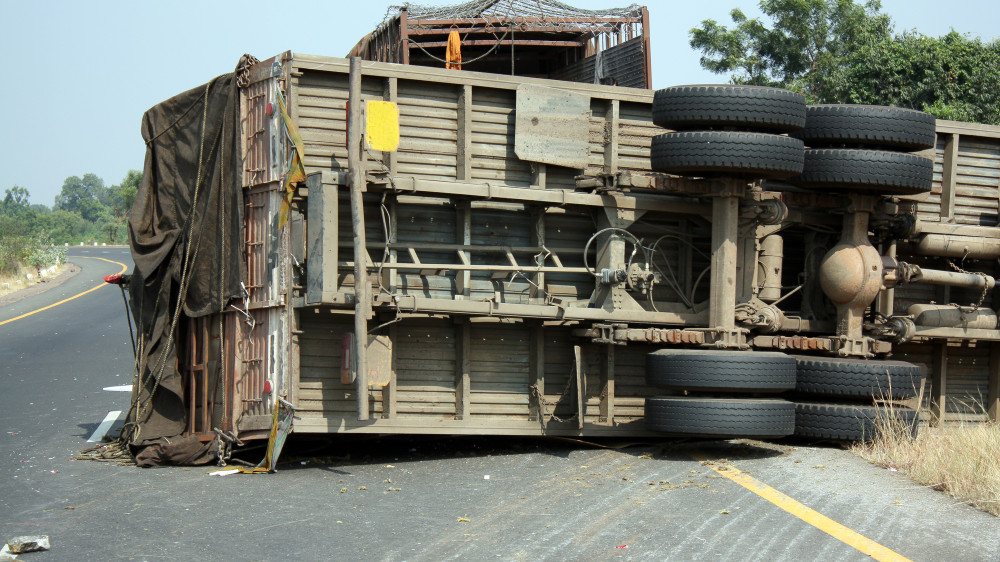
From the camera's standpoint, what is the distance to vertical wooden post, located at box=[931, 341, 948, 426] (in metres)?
12.2

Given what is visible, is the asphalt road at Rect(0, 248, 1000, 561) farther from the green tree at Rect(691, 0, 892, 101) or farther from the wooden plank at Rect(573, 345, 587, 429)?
the green tree at Rect(691, 0, 892, 101)

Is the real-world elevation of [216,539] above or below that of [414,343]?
below

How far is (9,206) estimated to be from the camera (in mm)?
132000

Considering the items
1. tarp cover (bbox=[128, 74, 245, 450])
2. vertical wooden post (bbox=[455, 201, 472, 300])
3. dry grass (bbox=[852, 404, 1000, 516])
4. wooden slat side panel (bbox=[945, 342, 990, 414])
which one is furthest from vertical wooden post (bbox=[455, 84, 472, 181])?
wooden slat side panel (bbox=[945, 342, 990, 414])

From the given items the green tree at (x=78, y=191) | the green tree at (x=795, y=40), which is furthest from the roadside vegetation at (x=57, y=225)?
the green tree at (x=795, y=40)

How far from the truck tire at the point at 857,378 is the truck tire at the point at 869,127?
2.29 metres

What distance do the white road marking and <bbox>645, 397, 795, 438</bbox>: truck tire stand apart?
635 centimetres

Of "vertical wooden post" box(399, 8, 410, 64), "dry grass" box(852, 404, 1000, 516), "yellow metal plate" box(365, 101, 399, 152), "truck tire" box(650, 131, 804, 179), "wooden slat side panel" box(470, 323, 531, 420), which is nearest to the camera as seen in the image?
"dry grass" box(852, 404, 1000, 516)

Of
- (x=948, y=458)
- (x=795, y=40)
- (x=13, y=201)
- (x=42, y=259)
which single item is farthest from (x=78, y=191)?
(x=948, y=458)

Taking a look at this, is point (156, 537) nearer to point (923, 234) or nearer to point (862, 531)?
point (862, 531)

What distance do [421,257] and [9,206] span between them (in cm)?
13662

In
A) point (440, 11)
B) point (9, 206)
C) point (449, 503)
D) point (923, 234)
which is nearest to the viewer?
point (449, 503)

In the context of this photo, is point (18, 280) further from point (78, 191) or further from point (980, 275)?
point (78, 191)

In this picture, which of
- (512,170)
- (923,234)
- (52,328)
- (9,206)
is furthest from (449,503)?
(9,206)
